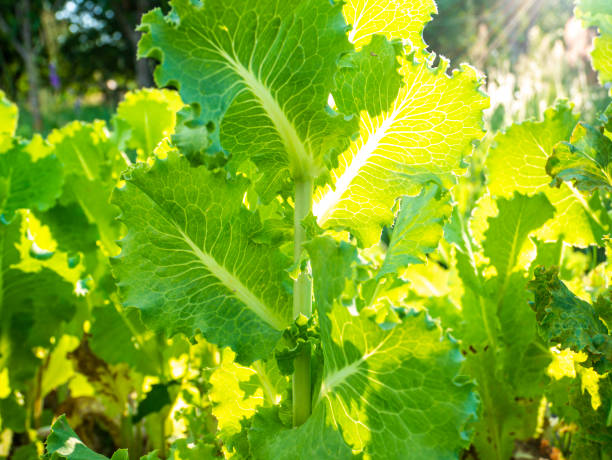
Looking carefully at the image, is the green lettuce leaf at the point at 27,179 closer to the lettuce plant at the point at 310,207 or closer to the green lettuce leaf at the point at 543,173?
the lettuce plant at the point at 310,207

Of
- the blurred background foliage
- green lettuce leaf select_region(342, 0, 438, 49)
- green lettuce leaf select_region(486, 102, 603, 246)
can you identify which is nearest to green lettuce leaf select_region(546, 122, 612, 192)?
green lettuce leaf select_region(486, 102, 603, 246)

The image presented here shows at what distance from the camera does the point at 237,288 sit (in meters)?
0.77

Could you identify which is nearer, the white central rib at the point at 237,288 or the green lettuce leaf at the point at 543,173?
the white central rib at the point at 237,288

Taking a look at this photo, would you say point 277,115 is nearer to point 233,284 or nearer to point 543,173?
point 233,284

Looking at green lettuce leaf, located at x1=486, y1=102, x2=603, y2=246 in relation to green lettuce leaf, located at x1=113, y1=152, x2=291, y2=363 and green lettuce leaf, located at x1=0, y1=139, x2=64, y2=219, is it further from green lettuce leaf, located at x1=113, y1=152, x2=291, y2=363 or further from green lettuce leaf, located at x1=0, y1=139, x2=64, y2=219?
green lettuce leaf, located at x1=0, y1=139, x2=64, y2=219

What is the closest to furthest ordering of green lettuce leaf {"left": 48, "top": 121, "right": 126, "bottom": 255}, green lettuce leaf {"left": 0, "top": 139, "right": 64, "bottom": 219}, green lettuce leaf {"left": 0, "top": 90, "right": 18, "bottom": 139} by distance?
green lettuce leaf {"left": 0, "top": 139, "right": 64, "bottom": 219} → green lettuce leaf {"left": 48, "top": 121, "right": 126, "bottom": 255} → green lettuce leaf {"left": 0, "top": 90, "right": 18, "bottom": 139}

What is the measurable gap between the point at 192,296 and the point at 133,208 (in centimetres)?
14

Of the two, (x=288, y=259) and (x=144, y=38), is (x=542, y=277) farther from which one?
(x=144, y=38)

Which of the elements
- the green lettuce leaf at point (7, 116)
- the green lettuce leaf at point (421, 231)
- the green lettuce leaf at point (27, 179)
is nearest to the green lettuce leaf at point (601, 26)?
the green lettuce leaf at point (421, 231)

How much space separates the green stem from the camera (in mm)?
762

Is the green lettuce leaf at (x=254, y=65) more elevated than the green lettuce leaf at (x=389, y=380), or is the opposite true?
the green lettuce leaf at (x=254, y=65)

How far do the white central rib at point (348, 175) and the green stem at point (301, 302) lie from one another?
0.04 meters

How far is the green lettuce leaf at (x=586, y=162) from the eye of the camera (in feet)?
2.78

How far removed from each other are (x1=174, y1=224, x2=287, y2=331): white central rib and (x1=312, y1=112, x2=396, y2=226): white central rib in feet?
0.47
